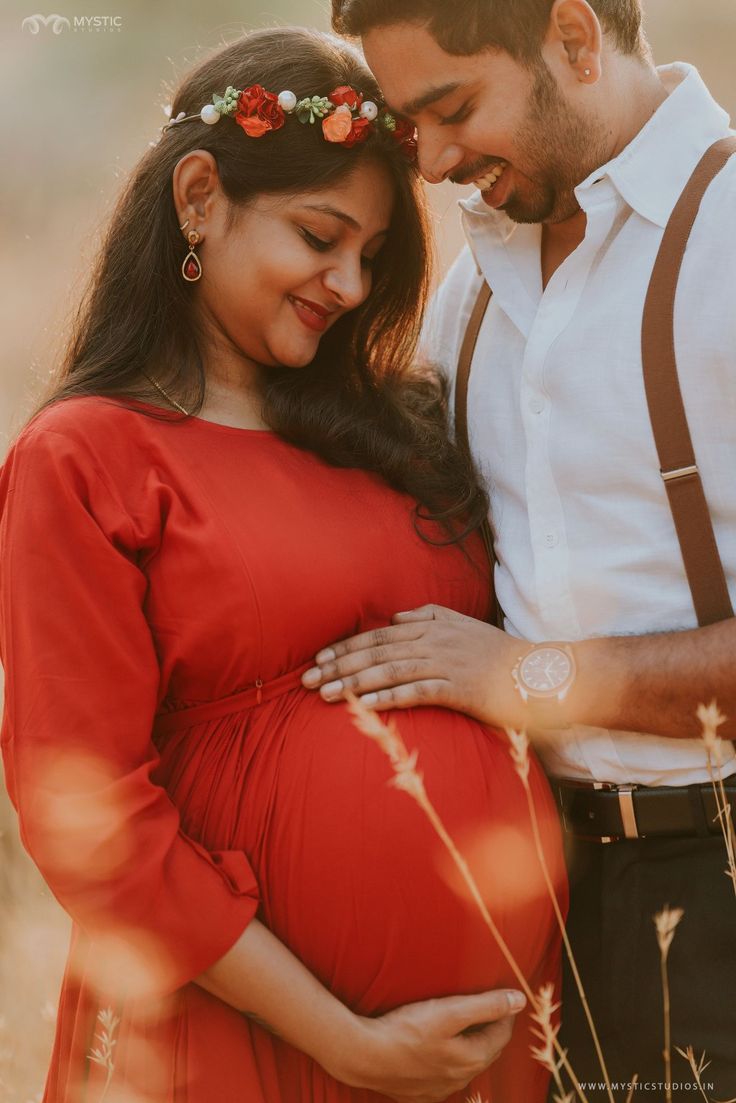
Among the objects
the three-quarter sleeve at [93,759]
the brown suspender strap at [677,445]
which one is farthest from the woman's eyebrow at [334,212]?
the three-quarter sleeve at [93,759]

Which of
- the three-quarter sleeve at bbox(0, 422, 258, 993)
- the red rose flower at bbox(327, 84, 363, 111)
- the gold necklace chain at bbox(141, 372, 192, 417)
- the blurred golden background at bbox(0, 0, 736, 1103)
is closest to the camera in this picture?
the three-quarter sleeve at bbox(0, 422, 258, 993)

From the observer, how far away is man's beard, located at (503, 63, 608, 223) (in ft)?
7.33

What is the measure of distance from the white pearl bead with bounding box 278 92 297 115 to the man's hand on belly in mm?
1028

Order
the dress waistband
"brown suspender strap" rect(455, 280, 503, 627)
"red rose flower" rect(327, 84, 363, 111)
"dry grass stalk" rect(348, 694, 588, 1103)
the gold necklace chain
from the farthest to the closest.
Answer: "brown suspender strap" rect(455, 280, 503, 627)
"red rose flower" rect(327, 84, 363, 111)
the gold necklace chain
the dress waistband
"dry grass stalk" rect(348, 694, 588, 1103)

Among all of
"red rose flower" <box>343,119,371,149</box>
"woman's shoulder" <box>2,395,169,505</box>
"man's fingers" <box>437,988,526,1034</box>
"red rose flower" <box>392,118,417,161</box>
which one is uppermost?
"red rose flower" <box>343,119,371,149</box>

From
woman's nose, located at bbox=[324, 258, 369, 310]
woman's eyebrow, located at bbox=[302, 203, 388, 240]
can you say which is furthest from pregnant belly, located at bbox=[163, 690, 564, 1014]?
woman's eyebrow, located at bbox=[302, 203, 388, 240]

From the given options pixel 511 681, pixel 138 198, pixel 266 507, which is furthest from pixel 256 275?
pixel 511 681

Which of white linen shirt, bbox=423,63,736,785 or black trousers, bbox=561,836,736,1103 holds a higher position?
white linen shirt, bbox=423,63,736,785

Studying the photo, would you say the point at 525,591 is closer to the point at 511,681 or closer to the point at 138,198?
the point at 511,681

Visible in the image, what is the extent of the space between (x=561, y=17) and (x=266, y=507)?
3.68ft

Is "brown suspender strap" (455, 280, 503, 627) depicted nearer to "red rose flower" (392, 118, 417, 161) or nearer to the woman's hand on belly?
"red rose flower" (392, 118, 417, 161)

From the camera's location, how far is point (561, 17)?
222 centimetres

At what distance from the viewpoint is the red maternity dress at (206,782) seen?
5.95 ft

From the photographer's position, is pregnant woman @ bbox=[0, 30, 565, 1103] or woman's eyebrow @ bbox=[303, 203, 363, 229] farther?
woman's eyebrow @ bbox=[303, 203, 363, 229]
